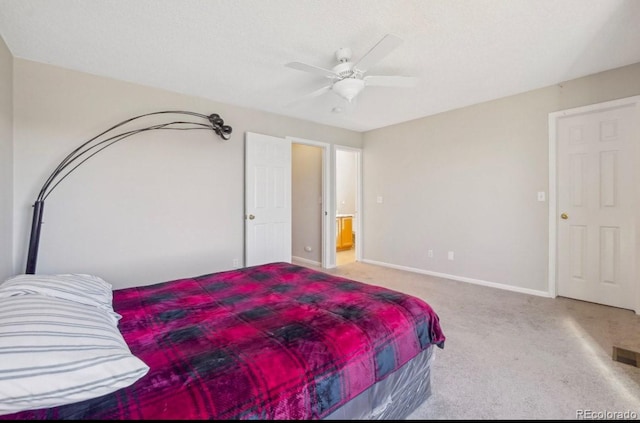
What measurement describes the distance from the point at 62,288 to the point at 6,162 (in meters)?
1.82

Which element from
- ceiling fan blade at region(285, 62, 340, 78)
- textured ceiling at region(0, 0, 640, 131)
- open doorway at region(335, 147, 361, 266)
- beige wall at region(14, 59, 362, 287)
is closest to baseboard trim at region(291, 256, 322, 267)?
open doorway at region(335, 147, 361, 266)

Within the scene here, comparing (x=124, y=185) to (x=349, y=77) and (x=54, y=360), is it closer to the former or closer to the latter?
(x=349, y=77)

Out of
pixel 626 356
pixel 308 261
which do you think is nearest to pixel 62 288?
pixel 626 356

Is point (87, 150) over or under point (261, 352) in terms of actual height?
over

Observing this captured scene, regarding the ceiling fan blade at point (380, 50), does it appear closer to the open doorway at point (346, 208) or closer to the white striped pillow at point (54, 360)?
the white striped pillow at point (54, 360)

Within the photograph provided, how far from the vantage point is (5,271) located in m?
2.31

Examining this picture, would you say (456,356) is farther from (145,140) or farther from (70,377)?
(145,140)

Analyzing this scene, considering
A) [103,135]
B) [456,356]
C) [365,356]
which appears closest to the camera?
[365,356]

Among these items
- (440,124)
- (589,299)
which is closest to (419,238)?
(440,124)

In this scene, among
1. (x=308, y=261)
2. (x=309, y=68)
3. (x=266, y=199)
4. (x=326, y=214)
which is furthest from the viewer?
(x=308, y=261)

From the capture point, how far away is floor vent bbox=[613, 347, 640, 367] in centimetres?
194

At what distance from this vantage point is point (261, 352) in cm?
109

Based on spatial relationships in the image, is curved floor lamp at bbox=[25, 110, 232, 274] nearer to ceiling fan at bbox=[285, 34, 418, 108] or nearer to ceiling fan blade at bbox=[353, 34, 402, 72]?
ceiling fan at bbox=[285, 34, 418, 108]

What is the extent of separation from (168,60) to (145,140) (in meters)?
0.93
